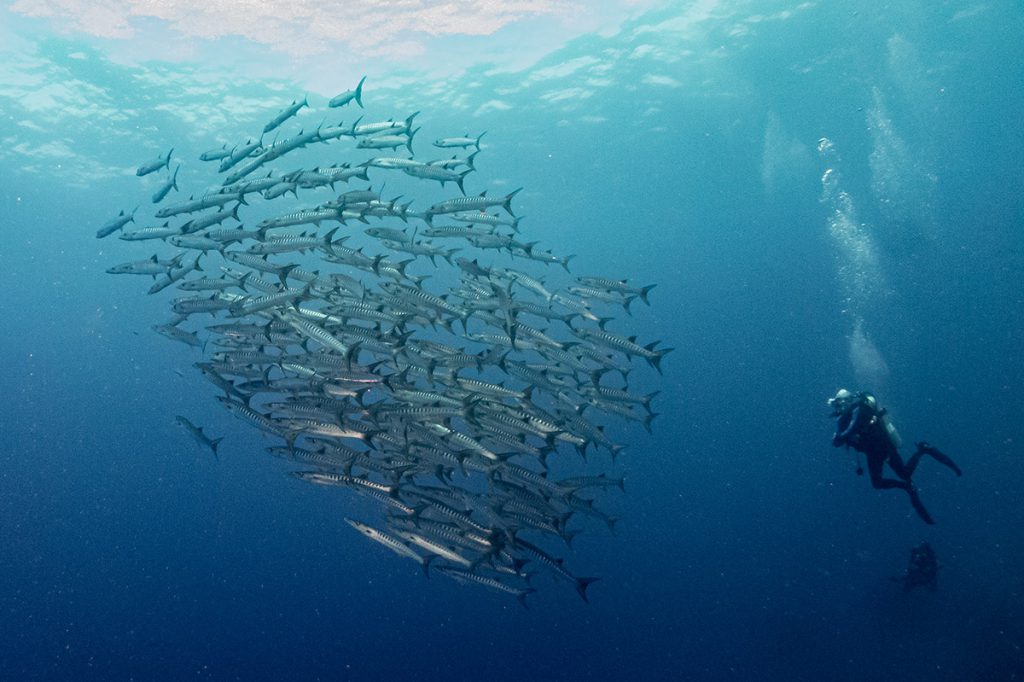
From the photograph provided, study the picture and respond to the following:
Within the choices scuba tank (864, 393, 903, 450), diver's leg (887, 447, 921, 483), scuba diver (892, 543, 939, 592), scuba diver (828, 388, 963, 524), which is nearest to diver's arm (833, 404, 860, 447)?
scuba diver (828, 388, 963, 524)

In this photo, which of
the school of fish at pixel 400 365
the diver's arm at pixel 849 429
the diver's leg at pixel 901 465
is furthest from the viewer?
the diver's leg at pixel 901 465

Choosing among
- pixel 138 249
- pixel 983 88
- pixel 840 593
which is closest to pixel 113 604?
pixel 138 249

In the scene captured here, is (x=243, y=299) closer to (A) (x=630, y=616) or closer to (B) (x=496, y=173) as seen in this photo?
(A) (x=630, y=616)

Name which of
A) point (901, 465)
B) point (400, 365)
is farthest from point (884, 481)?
point (400, 365)

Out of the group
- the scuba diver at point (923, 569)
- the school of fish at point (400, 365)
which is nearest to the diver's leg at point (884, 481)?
the school of fish at point (400, 365)

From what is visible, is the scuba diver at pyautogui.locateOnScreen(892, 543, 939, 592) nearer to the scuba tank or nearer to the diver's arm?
the scuba tank

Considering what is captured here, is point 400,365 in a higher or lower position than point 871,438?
higher

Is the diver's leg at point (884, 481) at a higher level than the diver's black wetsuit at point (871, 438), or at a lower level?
lower

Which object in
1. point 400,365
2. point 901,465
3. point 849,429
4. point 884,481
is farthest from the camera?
point 884,481

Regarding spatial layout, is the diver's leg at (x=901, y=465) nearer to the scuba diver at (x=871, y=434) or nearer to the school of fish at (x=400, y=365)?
the scuba diver at (x=871, y=434)

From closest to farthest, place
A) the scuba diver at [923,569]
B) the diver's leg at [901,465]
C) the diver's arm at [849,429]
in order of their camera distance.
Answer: the diver's arm at [849,429] < the diver's leg at [901,465] < the scuba diver at [923,569]

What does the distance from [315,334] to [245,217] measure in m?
31.5

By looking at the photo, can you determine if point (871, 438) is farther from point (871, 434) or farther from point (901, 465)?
point (901, 465)

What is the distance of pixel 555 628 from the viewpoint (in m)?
23.8
